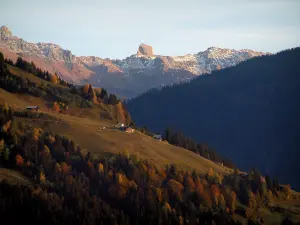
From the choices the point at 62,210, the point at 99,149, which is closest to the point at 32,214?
the point at 62,210

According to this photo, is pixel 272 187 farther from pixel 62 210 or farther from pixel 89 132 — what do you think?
pixel 62 210

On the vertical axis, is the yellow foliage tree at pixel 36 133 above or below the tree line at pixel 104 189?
above

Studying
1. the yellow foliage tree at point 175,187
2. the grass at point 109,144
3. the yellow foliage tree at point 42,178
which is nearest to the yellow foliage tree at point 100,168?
the grass at point 109,144

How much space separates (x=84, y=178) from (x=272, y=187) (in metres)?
85.3

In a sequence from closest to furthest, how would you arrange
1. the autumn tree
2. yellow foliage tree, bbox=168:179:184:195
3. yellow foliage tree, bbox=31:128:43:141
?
the autumn tree < yellow foliage tree, bbox=168:179:184:195 < yellow foliage tree, bbox=31:128:43:141

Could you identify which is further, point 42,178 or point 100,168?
point 100,168

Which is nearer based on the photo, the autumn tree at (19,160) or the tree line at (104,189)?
the tree line at (104,189)

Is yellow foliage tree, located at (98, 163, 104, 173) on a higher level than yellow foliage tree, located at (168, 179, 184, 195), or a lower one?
higher

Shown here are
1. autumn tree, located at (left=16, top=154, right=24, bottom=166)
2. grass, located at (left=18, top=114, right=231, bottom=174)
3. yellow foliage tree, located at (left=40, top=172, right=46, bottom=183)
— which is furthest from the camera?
grass, located at (left=18, top=114, right=231, bottom=174)

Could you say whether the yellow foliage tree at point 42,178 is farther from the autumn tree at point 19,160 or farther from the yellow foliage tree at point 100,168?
the yellow foliage tree at point 100,168

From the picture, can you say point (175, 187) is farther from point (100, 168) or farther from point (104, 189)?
point (100, 168)

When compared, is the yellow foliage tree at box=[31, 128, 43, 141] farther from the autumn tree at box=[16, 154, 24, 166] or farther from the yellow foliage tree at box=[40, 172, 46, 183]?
the yellow foliage tree at box=[40, 172, 46, 183]

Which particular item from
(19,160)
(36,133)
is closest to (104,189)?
(19,160)

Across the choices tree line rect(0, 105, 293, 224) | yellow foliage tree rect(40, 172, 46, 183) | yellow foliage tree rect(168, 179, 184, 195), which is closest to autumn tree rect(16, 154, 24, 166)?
tree line rect(0, 105, 293, 224)
